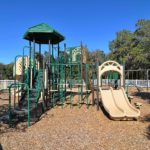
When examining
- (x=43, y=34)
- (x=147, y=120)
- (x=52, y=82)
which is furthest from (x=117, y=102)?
(x=43, y=34)

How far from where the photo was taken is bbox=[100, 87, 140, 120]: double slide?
10211mm

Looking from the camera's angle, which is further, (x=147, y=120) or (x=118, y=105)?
(x=118, y=105)

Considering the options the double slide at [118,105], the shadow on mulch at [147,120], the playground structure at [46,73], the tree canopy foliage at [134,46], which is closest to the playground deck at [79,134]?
the shadow on mulch at [147,120]

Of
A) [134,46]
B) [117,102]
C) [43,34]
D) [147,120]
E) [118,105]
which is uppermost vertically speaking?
[134,46]

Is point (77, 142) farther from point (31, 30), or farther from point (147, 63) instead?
point (147, 63)

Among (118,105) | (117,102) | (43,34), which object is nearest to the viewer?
(118,105)

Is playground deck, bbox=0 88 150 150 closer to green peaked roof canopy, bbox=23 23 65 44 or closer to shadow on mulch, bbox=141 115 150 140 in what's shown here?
shadow on mulch, bbox=141 115 150 140

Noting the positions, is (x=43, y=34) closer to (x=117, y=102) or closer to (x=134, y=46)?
(x=117, y=102)

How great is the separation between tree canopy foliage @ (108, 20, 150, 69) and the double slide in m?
28.3

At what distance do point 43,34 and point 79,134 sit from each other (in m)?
7.80

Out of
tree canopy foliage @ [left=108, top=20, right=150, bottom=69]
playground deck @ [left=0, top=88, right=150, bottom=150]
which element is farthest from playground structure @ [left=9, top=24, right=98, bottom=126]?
tree canopy foliage @ [left=108, top=20, right=150, bottom=69]

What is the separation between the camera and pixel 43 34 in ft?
48.5

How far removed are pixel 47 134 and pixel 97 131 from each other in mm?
1462

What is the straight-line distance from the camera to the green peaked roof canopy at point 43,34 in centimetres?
1382
